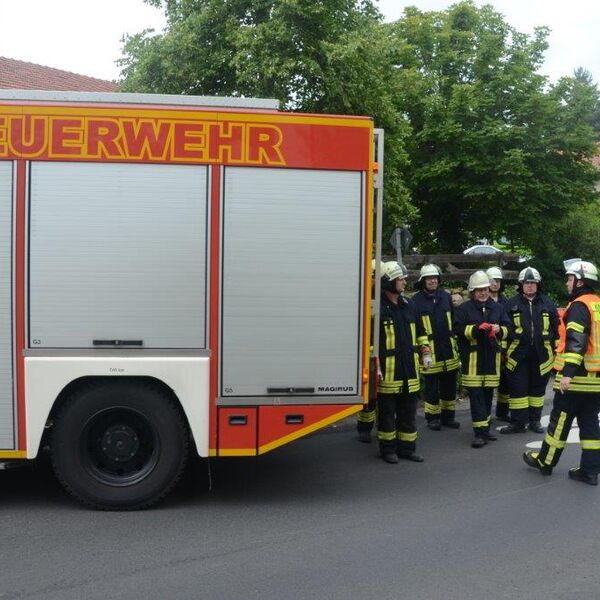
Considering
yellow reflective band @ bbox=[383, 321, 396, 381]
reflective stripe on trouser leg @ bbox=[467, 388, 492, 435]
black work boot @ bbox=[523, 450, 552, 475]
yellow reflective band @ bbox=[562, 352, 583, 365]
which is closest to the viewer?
yellow reflective band @ bbox=[562, 352, 583, 365]

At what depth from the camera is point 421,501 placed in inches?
227

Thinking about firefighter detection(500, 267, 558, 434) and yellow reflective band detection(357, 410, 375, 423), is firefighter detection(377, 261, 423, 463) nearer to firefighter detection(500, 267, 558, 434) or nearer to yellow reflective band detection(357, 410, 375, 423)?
yellow reflective band detection(357, 410, 375, 423)

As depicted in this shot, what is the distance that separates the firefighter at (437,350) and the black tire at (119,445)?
3570mm

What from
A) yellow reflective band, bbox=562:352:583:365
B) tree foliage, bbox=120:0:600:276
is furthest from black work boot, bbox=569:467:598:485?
tree foliage, bbox=120:0:600:276

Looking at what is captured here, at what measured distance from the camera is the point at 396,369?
22.2 ft

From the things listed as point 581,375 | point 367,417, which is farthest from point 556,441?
point 367,417

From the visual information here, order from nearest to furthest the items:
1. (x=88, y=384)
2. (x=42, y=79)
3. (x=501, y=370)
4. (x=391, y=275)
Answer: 1. (x=88, y=384)
2. (x=391, y=275)
3. (x=501, y=370)
4. (x=42, y=79)

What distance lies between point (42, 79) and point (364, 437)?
15054 mm

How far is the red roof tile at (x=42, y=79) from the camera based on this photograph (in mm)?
18125

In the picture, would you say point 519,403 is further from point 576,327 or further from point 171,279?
point 171,279

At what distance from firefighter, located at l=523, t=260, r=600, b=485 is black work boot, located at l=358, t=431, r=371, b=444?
195 cm

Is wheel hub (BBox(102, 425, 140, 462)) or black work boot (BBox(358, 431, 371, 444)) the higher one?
wheel hub (BBox(102, 425, 140, 462))

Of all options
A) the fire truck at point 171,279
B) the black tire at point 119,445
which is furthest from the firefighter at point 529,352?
the black tire at point 119,445

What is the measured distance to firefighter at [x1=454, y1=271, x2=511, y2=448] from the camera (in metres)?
7.70
